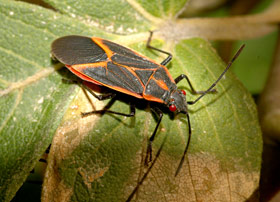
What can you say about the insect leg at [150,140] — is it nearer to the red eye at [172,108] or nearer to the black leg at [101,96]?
the red eye at [172,108]

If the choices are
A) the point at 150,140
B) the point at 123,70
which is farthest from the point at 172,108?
the point at 123,70

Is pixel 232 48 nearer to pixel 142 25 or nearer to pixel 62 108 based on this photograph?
pixel 142 25

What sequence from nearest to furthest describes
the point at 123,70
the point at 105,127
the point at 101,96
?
the point at 105,127 < the point at 101,96 < the point at 123,70

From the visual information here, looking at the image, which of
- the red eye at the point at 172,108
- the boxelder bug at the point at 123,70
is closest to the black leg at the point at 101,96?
the boxelder bug at the point at 123,70

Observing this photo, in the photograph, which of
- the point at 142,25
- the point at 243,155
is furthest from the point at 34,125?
the point at 243,155

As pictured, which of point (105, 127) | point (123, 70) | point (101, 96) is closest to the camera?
point (105, 127)

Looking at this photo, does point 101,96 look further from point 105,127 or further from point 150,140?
point 150,140
